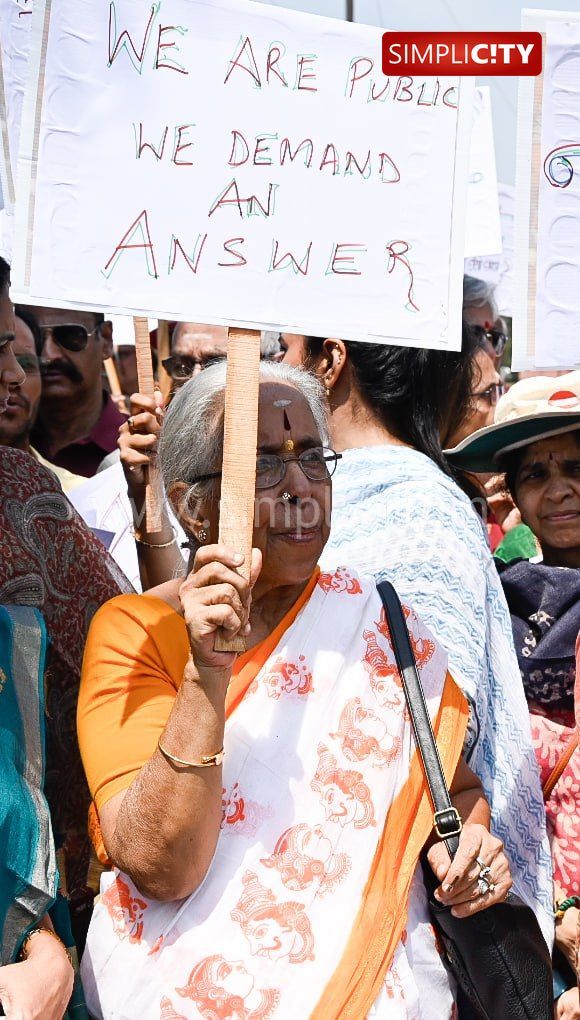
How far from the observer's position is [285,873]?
6.57 feet

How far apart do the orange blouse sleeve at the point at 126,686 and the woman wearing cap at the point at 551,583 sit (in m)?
0.98

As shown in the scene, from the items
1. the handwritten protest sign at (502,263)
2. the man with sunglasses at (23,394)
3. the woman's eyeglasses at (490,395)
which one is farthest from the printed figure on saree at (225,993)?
the handwritten protest sign at (502,263)

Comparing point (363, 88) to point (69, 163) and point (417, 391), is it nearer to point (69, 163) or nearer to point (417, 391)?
point (69, 163)

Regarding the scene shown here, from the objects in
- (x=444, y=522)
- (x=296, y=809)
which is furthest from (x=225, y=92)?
(x=296, y=809)

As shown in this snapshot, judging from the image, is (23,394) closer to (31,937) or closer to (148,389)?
(148,389)

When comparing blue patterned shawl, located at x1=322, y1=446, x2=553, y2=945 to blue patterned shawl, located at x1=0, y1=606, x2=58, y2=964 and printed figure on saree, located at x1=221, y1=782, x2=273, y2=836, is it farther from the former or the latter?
blue patterned shawl, located at x1=0, y1=606, x2=58, y2=964

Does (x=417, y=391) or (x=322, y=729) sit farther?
(x=417, y=391)

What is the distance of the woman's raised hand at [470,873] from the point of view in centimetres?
211

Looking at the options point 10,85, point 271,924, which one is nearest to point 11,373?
point 10,85

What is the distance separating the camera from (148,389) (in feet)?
9.70

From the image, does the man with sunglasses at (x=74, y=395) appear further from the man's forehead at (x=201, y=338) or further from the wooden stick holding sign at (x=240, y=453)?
the wooden stick holding sign at (x=240, y=453)

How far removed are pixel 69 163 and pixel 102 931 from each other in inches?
49.8

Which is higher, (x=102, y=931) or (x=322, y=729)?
(x=322, y=729)

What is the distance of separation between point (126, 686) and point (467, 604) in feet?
2.55
